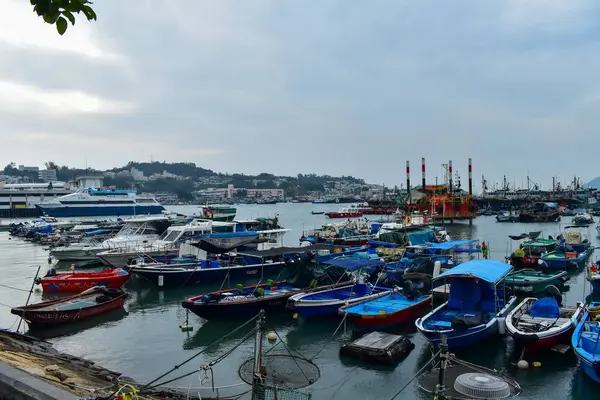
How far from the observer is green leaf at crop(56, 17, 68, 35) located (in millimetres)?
3656

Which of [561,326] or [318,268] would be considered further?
[318,268]

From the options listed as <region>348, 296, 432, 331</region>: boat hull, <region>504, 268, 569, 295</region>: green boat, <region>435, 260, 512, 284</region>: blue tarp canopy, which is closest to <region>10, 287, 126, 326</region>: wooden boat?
<region>348, 296, 432, 331</region>: boat hull

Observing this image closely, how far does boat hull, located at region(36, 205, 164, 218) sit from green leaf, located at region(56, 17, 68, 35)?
88.6 meters

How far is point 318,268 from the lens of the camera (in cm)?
2039

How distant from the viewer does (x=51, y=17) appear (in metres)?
3.61

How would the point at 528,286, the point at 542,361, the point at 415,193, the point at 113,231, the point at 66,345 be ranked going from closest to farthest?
1. the point at 542,361
2. the point at 66,345
3. the point at 528,286
4. the point at 113,231
5. the point at 415,193

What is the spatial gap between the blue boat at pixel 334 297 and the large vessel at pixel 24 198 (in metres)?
91.4

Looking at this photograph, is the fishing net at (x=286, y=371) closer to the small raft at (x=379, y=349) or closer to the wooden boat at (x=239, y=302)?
the small raft at (x=379, y=349)

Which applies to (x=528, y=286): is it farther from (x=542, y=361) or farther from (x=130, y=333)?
(x=130, y=333)

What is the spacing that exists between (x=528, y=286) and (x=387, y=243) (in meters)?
14.0

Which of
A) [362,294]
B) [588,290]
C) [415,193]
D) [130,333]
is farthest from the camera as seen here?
[415,193]

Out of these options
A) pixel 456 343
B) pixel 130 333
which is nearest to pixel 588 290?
pixel 456 343

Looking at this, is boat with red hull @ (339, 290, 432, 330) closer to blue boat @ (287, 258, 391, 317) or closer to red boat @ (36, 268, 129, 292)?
blue boat @ (287, 258, 391, 317)

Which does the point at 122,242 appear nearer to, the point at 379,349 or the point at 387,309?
the point at 387,309
